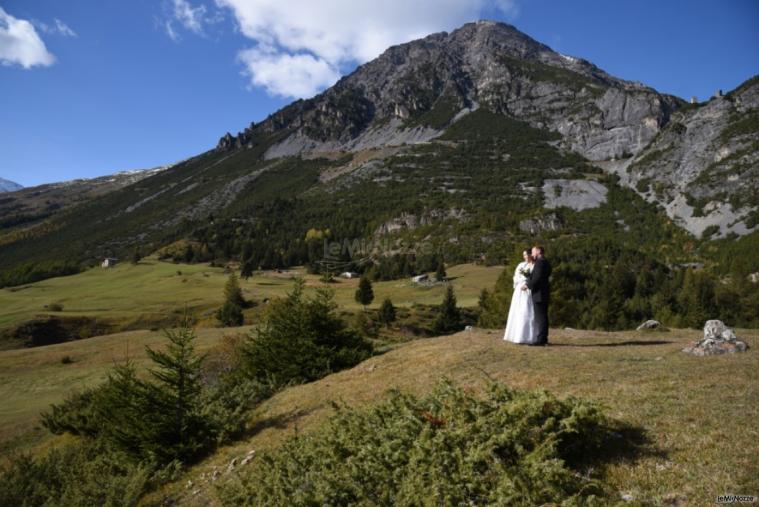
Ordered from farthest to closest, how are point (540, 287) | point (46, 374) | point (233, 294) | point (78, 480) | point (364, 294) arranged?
point (364, 294) → point (233, 294) → point (46, 374) → point (540, 287) → point (78, 480)

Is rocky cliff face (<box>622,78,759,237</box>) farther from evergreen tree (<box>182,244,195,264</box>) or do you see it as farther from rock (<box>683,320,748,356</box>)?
evergreen tree (<box>182,244,195,264</box>)

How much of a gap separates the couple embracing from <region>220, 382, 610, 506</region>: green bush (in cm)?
841

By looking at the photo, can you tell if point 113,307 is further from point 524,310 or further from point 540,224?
point 540,224

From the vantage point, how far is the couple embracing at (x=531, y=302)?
15.7 m

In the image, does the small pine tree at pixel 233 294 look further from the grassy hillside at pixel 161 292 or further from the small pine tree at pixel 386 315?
the small pine tree at pixel 386 315

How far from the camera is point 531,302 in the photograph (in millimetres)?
16125

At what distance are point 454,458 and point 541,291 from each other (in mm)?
10311

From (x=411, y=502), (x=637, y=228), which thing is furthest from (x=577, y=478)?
(x=637, y=228)

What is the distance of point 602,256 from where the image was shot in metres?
136

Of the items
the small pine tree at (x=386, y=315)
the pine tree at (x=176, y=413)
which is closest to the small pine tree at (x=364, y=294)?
the small pine tree at (x=386, y=315)

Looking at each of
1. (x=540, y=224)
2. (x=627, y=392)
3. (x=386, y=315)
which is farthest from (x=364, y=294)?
(x=540, y=224)

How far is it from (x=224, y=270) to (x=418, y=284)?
204ft

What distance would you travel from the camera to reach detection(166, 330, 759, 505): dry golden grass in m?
5.87

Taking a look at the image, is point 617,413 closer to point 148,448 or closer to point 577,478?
point 577,478
